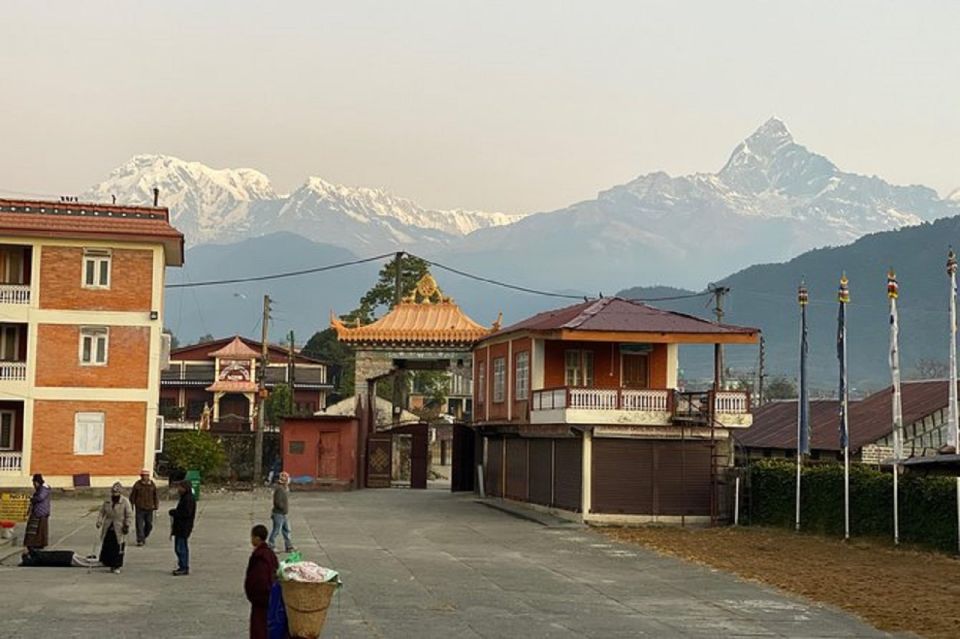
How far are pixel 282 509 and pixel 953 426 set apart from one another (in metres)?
18.3

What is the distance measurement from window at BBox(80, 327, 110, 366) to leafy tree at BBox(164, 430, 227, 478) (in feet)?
22.8

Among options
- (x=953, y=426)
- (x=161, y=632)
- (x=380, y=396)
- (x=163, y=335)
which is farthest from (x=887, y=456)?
(x=380, y=396)

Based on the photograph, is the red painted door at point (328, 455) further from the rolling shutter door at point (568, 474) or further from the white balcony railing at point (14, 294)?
the rolling shutter door at point (568, 474)

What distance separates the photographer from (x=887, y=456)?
5109 cm

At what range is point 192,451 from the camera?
5191cm

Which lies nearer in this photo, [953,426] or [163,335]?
[953,426]

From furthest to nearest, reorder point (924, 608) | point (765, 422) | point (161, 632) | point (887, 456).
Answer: point (765, 422) < point (887, 456) < point (924, 608) < point (161, 632)

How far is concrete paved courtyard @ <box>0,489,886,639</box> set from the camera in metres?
18.4

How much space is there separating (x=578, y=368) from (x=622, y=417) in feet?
16.5

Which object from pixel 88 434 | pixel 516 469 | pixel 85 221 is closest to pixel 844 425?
pixel 516 469

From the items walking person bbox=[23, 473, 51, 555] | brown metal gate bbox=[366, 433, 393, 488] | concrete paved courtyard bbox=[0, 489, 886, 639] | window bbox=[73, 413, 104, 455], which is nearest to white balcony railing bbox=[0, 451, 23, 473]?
window bbox=[73, 413, 104, 455]

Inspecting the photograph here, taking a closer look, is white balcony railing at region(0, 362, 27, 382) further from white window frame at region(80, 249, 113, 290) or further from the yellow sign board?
the yellow sign board

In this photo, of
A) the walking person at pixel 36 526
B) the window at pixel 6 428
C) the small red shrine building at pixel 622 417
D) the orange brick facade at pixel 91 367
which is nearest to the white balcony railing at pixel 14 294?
the orange brick facade at pixel 91 367

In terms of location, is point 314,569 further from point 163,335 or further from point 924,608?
point 163,335
